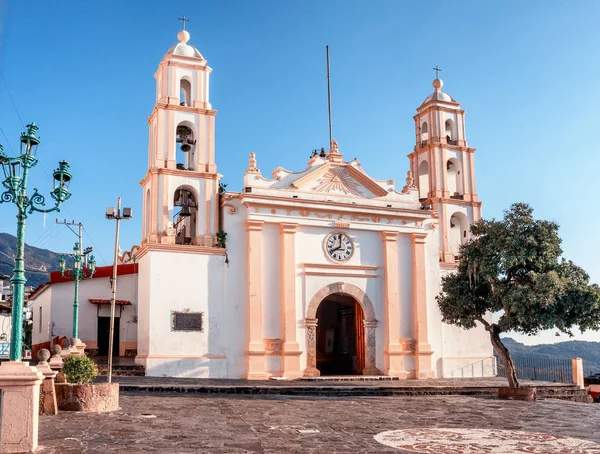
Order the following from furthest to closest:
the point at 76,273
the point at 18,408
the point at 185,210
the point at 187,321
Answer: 1. the point at 185,210
2. the point at 76,273
3. the point at 187,321
4. the point at 18,408

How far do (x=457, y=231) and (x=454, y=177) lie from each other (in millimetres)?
2554

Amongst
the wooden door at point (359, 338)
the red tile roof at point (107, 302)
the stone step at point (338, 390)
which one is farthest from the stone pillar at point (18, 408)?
the red tile roof at point (107, 302)

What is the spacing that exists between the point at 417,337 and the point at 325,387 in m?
6.93

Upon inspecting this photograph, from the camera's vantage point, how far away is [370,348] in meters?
25.4

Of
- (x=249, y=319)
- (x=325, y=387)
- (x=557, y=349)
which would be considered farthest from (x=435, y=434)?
(x=557, y=349)

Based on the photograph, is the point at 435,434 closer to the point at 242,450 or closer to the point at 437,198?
the point at 242,450

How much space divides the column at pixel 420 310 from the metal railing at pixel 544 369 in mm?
4307

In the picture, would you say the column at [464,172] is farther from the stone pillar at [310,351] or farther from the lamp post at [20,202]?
the lamp post at [20,202]

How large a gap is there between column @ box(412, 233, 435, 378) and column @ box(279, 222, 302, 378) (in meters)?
4.89

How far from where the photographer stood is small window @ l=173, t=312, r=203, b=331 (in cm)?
2328

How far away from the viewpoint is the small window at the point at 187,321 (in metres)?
23.3

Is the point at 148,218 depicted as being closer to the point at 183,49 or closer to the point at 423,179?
the point at 183,49

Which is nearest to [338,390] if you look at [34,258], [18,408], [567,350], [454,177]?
[18,408]

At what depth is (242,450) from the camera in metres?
8.81
